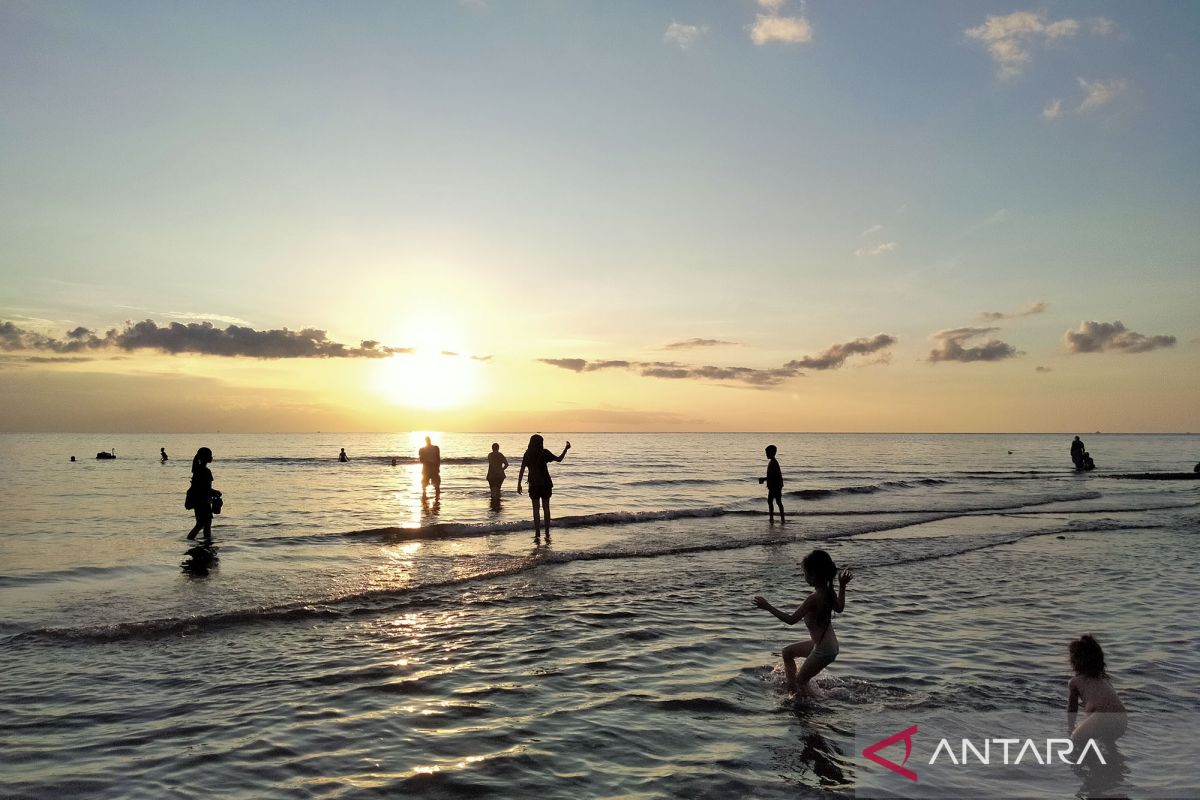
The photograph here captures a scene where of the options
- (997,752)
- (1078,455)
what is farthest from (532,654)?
(1078,455)

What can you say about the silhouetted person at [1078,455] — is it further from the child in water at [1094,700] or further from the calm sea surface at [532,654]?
the child in water at [1094,700]

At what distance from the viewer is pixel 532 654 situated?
28.5 ft

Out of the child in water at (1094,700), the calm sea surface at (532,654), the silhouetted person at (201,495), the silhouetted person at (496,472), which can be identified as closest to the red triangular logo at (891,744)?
the calm sea surface at (532,654)

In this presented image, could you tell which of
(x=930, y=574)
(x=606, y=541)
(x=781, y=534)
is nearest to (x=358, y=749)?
(x=930, y=574)

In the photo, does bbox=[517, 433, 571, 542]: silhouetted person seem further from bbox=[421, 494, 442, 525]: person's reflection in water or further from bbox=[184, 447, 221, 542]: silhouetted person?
bbox=[184, 447, 221, 542]: silhouetted person

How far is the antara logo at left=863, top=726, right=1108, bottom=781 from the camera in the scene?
5660 millimetres

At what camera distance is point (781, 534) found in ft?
69.5

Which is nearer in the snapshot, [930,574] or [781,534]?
[930,574]

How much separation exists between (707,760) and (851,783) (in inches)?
43.1

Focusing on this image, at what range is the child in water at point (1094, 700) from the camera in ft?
18.6

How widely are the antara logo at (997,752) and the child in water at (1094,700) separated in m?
0.11

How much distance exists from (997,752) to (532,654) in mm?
5024

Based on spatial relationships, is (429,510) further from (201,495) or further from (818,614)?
(818,614)

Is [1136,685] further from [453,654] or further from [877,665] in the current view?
[453,654]
